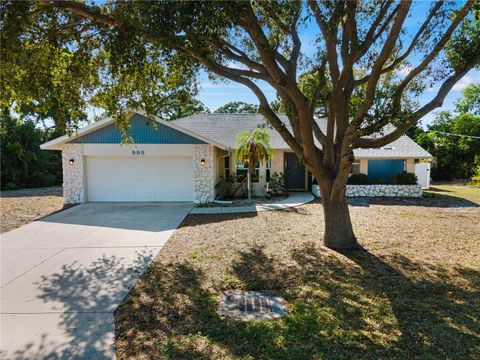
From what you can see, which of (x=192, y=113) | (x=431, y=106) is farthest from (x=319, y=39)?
(x=192, y=113)

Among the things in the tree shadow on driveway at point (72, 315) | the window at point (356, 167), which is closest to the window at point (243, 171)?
the window at point (356, 167)

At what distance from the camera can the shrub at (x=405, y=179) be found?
54.9ft

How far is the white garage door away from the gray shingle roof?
2.83 meters

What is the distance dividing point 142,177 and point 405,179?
1320 cm

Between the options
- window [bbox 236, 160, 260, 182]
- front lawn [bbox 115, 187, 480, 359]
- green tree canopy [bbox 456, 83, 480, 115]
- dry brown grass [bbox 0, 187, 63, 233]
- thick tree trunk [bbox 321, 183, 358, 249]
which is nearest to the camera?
front lawn [bbox 115, 187, 480, 359]

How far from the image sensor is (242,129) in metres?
19.3

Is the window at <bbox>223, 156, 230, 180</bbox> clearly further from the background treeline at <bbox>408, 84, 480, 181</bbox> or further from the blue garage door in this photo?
the background treeline at <bbox>408, 84, 480, 181</bbox>

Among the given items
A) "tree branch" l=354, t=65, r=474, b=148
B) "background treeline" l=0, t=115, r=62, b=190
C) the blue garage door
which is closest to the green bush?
the blue garage door

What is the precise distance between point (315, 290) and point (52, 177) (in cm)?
2528

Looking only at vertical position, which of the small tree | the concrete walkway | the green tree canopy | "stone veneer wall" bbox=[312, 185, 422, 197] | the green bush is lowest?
the concrete walkway

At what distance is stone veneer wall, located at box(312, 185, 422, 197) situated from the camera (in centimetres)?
1633

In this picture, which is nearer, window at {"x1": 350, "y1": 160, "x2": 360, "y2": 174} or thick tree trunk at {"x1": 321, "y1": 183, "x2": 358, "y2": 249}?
thick tree trunk at {"x1": 321, "y1": 183, "x2": 358, "y2": 249}

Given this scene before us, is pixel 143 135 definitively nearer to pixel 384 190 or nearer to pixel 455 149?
pixel 384 190

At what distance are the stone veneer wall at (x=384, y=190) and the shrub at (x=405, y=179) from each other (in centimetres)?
43
